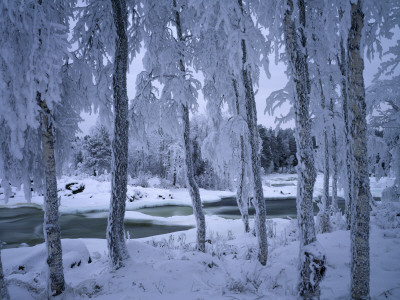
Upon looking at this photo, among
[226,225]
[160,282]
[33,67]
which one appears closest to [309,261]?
[160,282]

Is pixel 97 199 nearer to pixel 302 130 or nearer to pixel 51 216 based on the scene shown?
pixel 51 216

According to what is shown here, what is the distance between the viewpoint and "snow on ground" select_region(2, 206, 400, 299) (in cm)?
405

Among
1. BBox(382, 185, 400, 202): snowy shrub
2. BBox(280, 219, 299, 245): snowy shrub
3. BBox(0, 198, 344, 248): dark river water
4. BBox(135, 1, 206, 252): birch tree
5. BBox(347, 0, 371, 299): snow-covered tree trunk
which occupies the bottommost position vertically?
BBox(0, 198, 344, 248): dark river water

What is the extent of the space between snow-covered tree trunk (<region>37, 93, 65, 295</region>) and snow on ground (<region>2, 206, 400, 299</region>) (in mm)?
287

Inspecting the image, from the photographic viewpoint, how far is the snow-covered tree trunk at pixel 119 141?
5340mm

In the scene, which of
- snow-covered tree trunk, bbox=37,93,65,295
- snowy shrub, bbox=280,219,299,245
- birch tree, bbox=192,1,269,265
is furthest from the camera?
snowy shrub, bbox=280,219,299,245

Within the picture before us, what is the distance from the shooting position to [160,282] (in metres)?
4.40

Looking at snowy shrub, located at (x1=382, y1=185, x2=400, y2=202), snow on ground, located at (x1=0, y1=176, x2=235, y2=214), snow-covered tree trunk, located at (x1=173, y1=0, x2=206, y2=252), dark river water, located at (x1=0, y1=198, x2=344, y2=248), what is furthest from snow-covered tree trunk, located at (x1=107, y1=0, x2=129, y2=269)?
snow on ground, located at (x1=0, y1=176, x2=235, y2=214)

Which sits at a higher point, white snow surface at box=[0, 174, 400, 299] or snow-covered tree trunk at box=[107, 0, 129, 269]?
snow-covered tree trunk at box=[107, 0, 129, 269]

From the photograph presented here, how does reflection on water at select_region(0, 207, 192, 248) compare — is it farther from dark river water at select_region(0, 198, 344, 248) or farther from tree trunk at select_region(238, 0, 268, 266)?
tree trunk at select_region(238, 0, 268, 266)

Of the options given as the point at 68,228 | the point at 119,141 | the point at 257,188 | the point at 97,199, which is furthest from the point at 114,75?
the point at 97,199

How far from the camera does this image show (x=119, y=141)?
5.46 metres

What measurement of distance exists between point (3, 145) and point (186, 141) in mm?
4452

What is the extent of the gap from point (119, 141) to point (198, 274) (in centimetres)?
353
